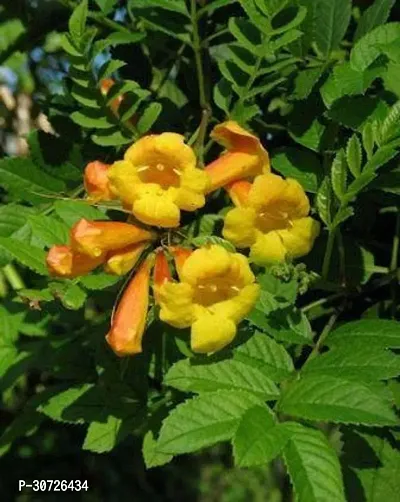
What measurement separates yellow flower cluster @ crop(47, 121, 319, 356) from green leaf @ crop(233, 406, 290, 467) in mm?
114

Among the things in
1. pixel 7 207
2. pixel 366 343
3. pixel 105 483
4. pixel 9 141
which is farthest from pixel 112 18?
pixel 105 483

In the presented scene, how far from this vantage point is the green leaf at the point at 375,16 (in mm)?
1264

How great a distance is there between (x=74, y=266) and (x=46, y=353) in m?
0.57

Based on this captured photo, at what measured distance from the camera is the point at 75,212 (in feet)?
4.21

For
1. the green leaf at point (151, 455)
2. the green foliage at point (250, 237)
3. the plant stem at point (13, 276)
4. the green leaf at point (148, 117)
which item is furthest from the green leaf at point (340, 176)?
the plant stem at point (13, 276)

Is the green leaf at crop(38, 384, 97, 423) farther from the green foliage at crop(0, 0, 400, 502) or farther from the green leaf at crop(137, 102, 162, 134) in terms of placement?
the green leaf at crop(137, 102, 162, 134)

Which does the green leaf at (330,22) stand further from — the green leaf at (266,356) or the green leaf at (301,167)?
the green leaf at (266,356)

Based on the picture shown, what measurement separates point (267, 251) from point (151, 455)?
0.38 metres

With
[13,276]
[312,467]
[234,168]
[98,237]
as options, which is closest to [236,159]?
[234,168]

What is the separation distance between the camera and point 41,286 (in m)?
1.24

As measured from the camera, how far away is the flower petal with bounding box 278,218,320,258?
1.17 m

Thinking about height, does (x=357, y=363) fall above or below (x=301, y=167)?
below

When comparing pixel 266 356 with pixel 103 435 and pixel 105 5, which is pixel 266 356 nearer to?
pixel 103 435

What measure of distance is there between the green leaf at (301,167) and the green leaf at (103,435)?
0.47 m
